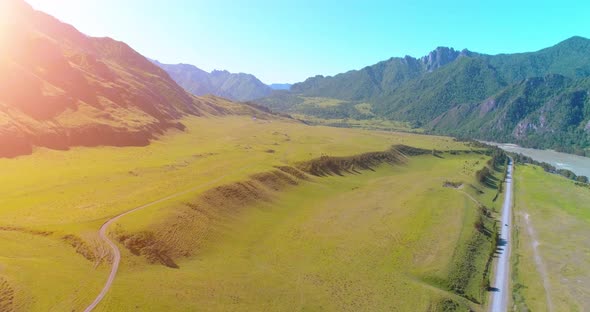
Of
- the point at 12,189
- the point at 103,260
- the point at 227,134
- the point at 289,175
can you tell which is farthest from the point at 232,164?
the point at 227,134

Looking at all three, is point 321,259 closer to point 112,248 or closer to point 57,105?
point 112,248

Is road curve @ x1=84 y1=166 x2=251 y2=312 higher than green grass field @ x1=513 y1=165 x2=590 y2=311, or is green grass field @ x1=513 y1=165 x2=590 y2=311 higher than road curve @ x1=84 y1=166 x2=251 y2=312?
road curve @ x1=84 y1=166 x2=251 y2=312

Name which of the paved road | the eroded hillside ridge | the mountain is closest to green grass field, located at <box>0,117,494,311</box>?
the eroded hillside ridge

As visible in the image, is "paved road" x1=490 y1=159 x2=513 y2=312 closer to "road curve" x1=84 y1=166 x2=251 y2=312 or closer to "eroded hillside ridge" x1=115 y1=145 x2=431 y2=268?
"eroded hillside ridge" x1=115 y1=145 x2=431 y2=268

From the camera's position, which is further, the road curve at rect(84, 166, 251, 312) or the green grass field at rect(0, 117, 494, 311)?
the green grass field at rect(0, 117, 494, 311)

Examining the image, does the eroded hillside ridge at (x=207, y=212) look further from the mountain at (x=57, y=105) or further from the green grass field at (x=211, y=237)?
the mountain at (x=57, y=105)

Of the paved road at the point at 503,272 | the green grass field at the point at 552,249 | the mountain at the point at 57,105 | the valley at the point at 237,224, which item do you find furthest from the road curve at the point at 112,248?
the green grass field at the point at 552,249
